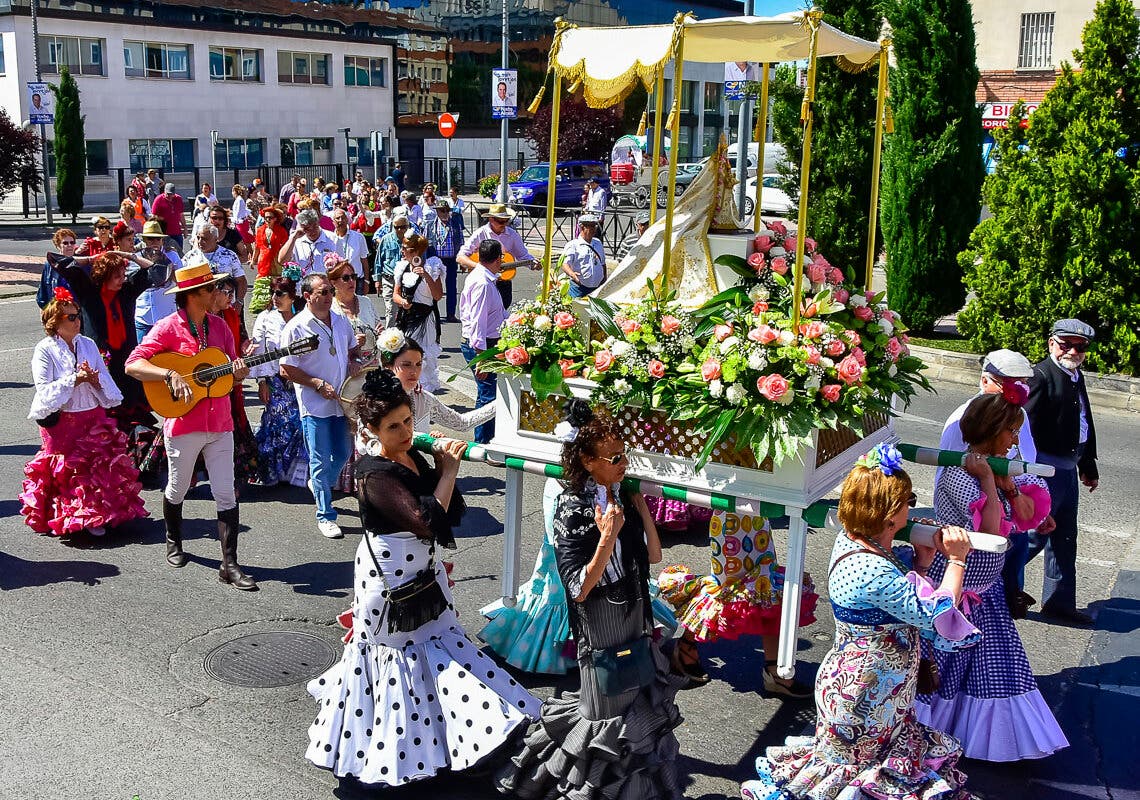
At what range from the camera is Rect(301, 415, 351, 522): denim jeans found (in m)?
8.28

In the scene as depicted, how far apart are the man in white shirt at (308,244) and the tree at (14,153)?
2295 centimetres

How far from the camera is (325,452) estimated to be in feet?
27.2

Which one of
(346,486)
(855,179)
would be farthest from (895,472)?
(855,179)

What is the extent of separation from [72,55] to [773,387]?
4580 centimetres

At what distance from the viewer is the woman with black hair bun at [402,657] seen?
4844 millimetres

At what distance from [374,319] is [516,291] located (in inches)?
447

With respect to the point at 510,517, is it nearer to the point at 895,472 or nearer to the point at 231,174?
the point at 895,472

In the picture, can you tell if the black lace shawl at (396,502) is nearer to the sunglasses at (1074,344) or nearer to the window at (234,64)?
the sunglasses at (1074,344)

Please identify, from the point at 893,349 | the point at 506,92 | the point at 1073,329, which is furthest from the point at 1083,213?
the point at 506,92

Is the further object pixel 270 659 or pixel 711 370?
pixel 270 659

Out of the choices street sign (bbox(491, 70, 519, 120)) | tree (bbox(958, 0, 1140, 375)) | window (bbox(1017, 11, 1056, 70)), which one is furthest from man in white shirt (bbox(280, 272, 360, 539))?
window (bbox(1017, 11, 1056, 70))

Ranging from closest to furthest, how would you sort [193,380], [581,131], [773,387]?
[773,387] → [193,380] → [581,131]

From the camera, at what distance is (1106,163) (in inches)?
502

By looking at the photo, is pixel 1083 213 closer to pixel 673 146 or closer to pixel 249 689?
pixel 673 146
